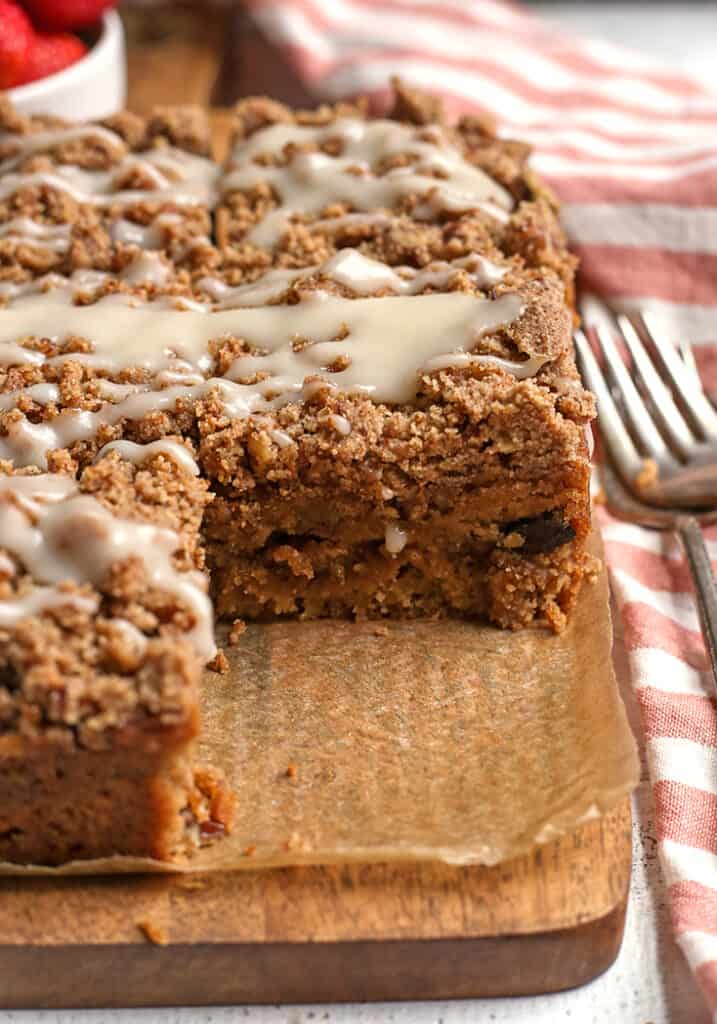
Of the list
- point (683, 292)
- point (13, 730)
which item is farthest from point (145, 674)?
point (683, 292)

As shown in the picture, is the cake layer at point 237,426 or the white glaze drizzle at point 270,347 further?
the white glaze drizzle at point 270,347

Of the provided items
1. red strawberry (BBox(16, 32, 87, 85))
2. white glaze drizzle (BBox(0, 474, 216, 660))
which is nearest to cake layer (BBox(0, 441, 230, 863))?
white glaze drizzle (BBox(0, 474, 216, 660))

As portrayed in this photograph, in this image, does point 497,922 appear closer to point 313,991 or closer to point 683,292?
point 313,991

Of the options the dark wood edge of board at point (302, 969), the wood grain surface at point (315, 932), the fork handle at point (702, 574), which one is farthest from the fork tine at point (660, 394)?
the dark wood edge of board at point (302, 969)

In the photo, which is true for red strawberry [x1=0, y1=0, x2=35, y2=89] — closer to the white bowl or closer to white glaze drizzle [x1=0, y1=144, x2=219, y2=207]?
the white bowl

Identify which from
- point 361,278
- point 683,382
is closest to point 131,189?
point 361,278

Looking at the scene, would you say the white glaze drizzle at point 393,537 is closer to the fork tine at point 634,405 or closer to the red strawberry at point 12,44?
the fork tine at point 634,405
